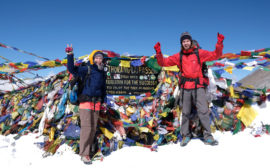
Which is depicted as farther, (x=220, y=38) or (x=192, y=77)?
(x=192, y=77)

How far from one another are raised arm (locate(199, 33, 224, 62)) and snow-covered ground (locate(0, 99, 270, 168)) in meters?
1.67

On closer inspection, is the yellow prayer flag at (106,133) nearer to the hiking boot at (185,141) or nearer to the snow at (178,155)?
the snow at (178,155)

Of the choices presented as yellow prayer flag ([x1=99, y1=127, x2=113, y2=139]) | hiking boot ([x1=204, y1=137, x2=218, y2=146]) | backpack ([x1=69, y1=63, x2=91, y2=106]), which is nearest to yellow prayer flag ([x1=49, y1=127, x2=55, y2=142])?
yellow prayer flag ([x1=99, y1=127, x2=113, y2=139])

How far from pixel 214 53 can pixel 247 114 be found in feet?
6.10

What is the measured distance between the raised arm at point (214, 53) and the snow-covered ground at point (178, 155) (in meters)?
1.67

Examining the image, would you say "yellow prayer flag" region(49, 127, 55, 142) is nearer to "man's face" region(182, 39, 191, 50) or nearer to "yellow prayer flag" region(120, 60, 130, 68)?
"yellow prayer flag" region(120, 60, 130, 68)

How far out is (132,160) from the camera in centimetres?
351

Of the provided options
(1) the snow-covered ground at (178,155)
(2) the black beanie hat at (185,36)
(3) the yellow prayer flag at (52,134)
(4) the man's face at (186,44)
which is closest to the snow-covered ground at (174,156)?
Answer: (1) the snow-covered ground at (178,155)

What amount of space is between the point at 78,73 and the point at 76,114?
1.29m

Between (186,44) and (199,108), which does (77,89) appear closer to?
(186,44)

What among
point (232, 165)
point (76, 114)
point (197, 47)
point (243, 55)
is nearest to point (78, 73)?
point (76, 114)

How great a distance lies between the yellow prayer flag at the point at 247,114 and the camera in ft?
14.3

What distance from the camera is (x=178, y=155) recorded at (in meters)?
3.43

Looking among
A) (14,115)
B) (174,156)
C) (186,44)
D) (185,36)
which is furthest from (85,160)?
(14,115)
